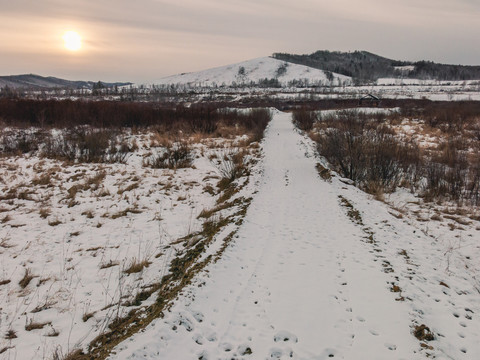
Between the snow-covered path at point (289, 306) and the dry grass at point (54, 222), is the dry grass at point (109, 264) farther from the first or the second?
the dry grass at point (54, 222)

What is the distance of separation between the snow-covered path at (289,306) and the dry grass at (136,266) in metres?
1.49

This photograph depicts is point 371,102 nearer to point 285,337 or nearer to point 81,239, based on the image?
point 81,239

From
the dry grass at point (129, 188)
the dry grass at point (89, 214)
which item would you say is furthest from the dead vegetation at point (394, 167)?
the dry grass at point (89, 214)

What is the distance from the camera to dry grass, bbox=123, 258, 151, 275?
5066 millimetres

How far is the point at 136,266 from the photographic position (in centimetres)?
511

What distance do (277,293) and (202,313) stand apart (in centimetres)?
109

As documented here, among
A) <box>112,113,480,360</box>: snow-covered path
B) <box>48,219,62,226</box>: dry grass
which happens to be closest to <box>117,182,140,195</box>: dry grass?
<box>48,219,62,226</box>: dry grass

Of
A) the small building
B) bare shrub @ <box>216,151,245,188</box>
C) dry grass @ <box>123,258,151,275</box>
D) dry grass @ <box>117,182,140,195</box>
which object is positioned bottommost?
dry grass @ <box>123,258,151,275</box>

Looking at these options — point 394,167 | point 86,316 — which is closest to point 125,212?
point 86,316

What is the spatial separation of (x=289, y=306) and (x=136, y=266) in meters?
2.89

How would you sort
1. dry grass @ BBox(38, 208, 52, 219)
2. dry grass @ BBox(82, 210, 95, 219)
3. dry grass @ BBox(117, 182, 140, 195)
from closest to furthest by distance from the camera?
dry grass @ BBox(38, 208, 52, 219)
dry grass @ BBox(82, 210, 95, 219)
dry grass @ BBox(117, 182, 140, 195)

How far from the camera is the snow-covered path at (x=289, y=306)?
9.75 ft

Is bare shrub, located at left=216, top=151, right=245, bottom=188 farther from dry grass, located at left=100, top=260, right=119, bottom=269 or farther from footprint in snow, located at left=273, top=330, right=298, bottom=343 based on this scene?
footprint in snow, located at left=273, top=330, right=298, bottom=343

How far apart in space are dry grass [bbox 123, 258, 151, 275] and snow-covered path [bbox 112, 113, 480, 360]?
1.49 metres
